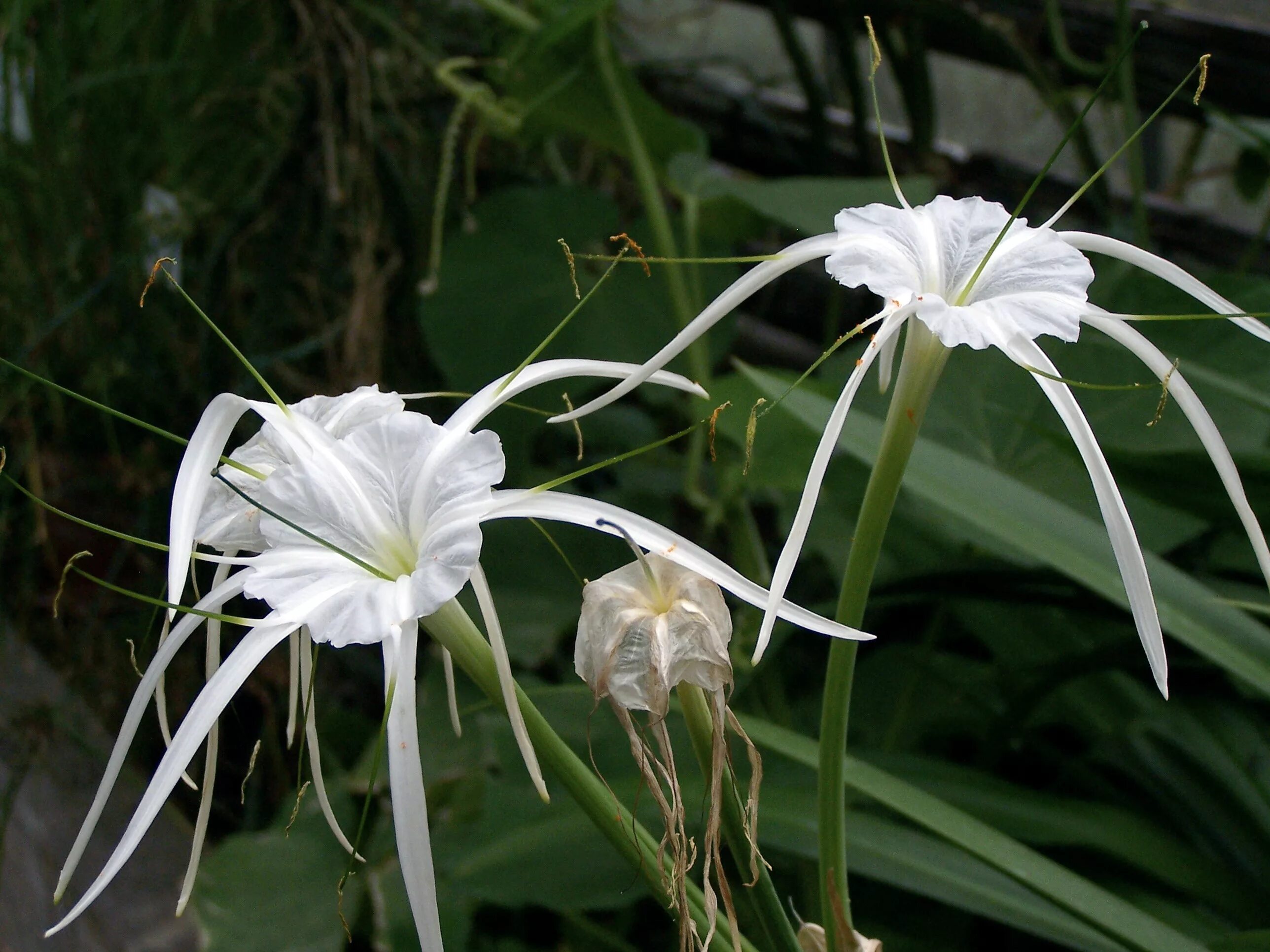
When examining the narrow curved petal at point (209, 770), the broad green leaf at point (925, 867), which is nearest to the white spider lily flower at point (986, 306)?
the narrow curved petal at point (209, 770)

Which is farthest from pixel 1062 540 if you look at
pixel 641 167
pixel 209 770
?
pixel 641 167

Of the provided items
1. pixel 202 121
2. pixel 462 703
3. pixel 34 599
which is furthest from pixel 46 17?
pixel 462 703

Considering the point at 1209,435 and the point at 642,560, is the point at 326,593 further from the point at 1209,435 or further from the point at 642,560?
the point at 1209,435

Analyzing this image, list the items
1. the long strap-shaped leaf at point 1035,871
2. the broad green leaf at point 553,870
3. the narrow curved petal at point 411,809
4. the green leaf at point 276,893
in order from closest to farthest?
the narrow curved petal at point 411,809
the long strap-shaped leaf at point 1035,871
the broad green leaf at point 553,870
the green leaf at point 276,893

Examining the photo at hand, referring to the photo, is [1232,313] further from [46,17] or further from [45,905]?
[46,17]

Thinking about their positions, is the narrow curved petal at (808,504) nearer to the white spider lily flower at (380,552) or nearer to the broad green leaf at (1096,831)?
the white spider lily flower at (380,552)

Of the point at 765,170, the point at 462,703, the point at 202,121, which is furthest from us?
the point at 765,170

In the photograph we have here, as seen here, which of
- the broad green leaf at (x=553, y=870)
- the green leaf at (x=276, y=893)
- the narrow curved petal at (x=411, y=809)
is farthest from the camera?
the green leaf at (x=276, y=893)
